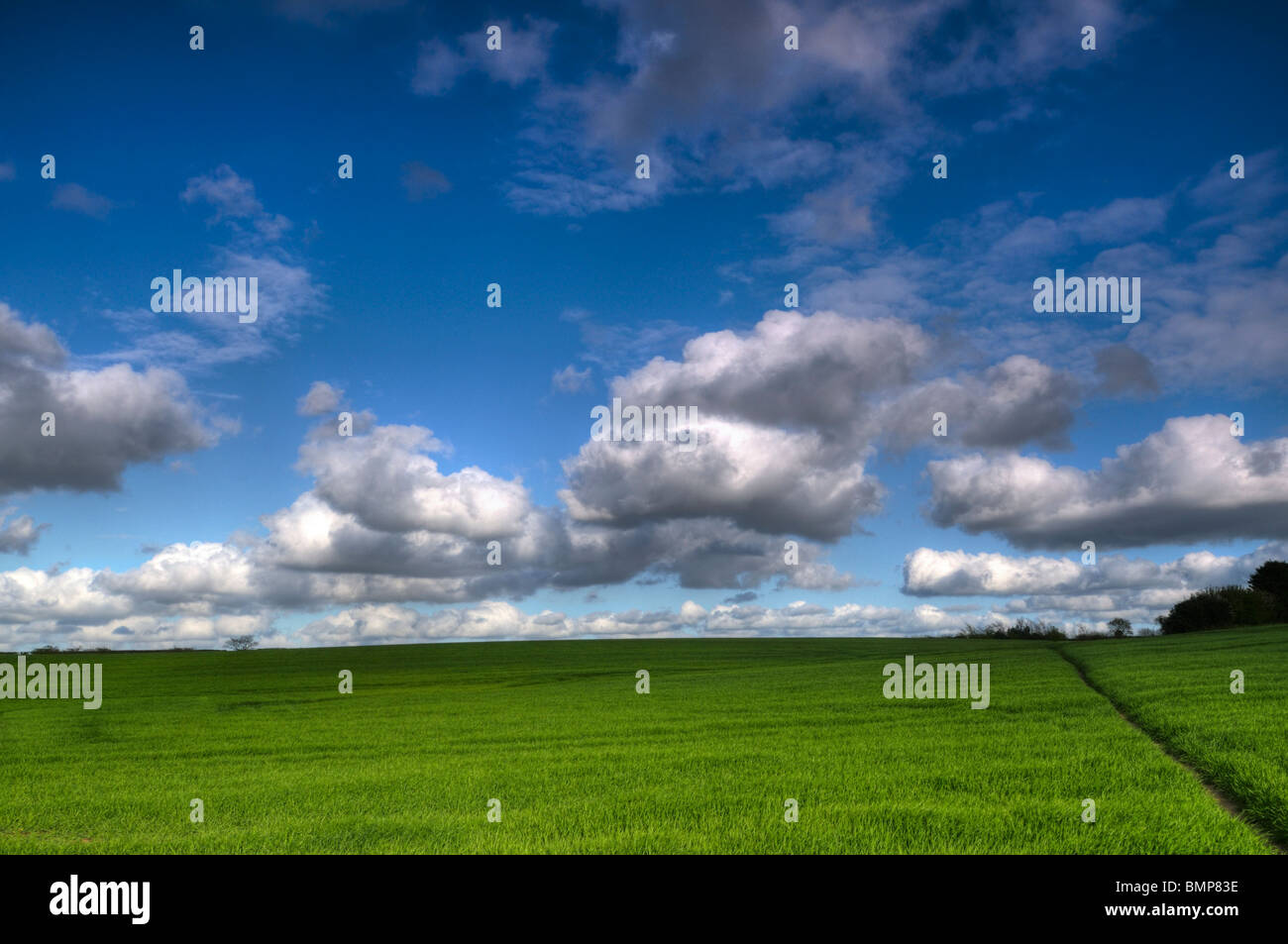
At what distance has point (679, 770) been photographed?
58.9ft

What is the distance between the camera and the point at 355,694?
48312 millimetres

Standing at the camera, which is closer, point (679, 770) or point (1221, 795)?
point (1221, 795)

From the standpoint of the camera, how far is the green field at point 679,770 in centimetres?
1201

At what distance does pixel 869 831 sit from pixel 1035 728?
1346 centimetres

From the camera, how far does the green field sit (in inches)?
473

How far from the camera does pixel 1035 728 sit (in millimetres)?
22578
